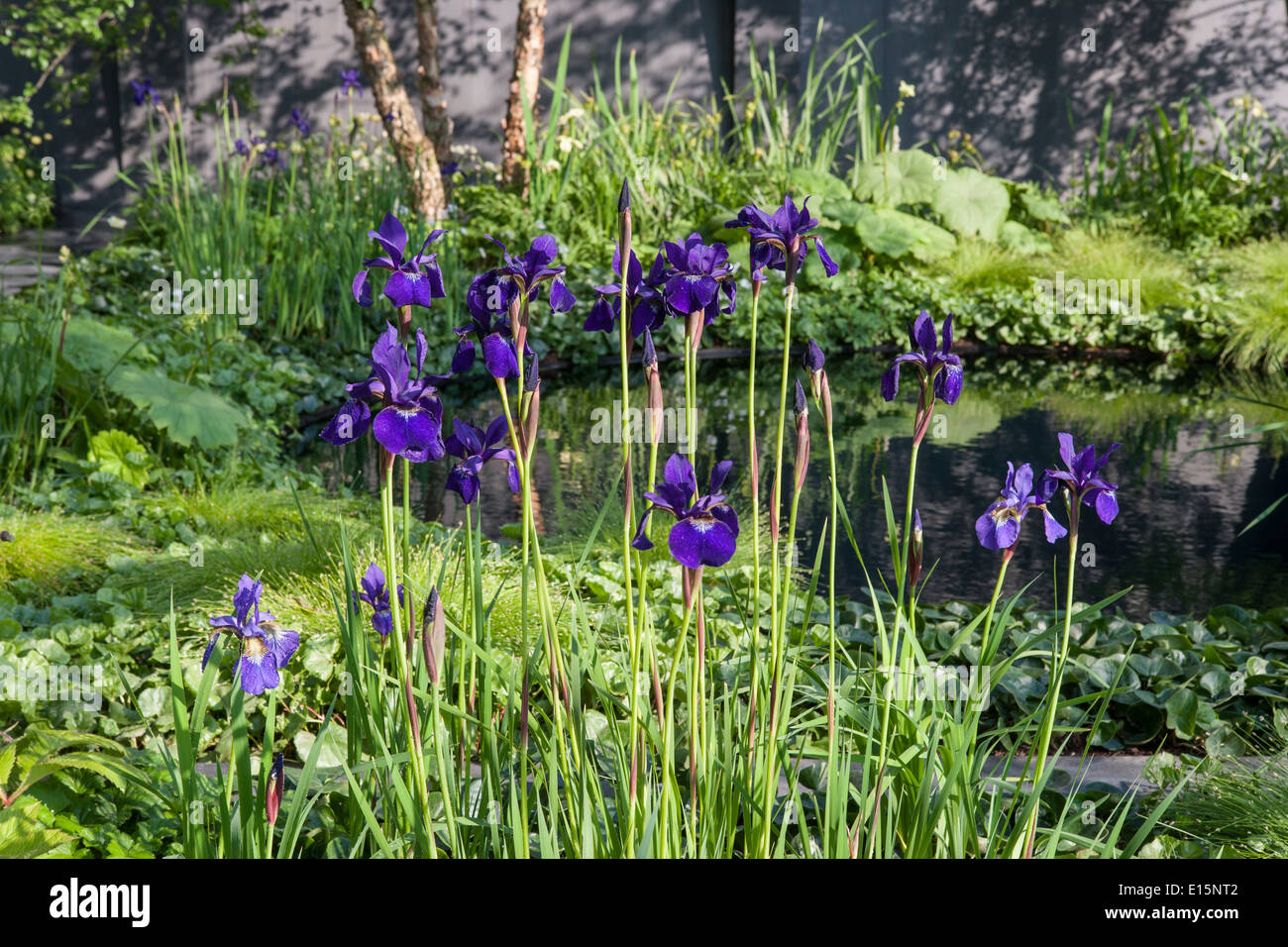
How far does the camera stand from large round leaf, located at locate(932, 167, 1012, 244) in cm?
823

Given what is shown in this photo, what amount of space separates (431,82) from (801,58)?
13.7 ft

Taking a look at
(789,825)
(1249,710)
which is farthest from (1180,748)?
(789,825)

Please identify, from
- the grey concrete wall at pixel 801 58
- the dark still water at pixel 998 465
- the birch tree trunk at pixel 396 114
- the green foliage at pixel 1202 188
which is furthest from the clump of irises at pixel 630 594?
the grey concrete wall at pixel 801 58

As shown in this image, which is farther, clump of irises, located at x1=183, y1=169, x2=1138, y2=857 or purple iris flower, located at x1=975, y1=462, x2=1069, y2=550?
purple iris flower, located at x1=975, y1=462, x2=1069, y2=550

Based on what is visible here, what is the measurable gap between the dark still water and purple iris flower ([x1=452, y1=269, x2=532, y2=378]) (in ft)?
5.11

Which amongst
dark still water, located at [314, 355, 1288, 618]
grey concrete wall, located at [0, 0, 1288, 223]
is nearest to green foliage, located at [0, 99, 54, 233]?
grey concrete wall, located at [0, 0, 1288, 223]

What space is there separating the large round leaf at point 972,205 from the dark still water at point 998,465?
1492mm

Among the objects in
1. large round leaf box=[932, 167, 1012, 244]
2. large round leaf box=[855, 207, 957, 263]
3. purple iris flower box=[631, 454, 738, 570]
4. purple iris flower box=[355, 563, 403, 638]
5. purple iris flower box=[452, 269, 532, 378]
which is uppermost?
large round leaf box=[932, 167, 1012, 244]

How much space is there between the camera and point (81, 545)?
10.6ft

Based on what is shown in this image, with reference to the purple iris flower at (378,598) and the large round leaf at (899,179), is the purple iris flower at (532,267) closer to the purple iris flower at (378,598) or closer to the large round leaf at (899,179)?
the purple iris flower at (378,598)

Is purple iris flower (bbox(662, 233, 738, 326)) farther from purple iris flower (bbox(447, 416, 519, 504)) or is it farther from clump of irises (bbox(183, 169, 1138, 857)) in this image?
purple iris flower (bbox(447, 416, 519, 504))

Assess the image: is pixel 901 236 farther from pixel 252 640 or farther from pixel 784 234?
pixel 252 640

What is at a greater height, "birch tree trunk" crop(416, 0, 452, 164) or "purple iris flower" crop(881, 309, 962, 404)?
"birch tree trunk" crop(416, 0, 452, 164)
